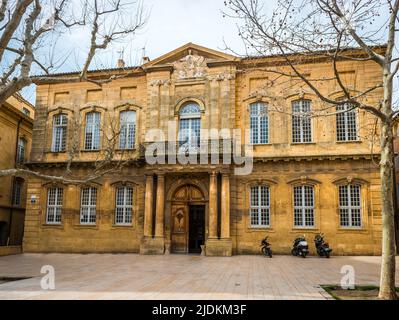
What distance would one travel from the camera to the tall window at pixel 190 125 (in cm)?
2042

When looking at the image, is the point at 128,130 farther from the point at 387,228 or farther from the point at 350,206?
the point at 387,228

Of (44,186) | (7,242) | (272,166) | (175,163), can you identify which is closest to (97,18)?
(175,163)

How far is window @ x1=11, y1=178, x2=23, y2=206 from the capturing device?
1035 inches

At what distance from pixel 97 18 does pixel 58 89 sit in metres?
14.6

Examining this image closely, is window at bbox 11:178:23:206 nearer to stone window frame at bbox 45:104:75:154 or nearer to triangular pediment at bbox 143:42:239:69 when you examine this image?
stone window frame at bbox 45:104:75:154

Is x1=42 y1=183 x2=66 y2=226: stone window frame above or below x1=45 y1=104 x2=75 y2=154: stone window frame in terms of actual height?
below

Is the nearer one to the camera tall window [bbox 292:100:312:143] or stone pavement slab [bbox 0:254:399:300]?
stone pavement slab [bbox 0:254:399:300]

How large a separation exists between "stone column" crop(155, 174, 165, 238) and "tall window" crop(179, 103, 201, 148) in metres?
2.44

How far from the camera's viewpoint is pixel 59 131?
76.5ft

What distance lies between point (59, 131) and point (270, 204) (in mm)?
14048

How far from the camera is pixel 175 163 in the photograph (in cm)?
1956

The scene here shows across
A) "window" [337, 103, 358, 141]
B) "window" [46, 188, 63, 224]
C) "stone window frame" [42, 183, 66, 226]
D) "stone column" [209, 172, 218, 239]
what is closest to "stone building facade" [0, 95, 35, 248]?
"stone window frame" [42, 183, 66, 226]

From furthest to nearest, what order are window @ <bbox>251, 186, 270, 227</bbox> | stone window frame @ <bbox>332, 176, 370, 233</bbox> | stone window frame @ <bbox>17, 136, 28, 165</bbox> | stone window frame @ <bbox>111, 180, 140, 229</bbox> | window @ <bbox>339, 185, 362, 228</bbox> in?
stone window frame @ <bbox>17, 136, 28, 165</bbox> < stone window frame @ <bbox>111, 180, 140, 229</bbox> < window @ <bbox>251, 186, 270, 227</bbox> < window @ <bbox>339, 185, 362, 228</bbox> < stone window frame @ <bbox>332, 176, 370, 233</bbox>

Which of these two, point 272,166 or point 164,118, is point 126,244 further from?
point 272,166
